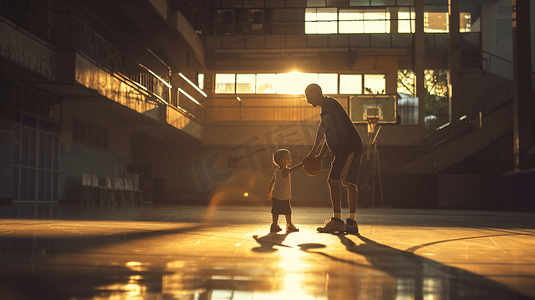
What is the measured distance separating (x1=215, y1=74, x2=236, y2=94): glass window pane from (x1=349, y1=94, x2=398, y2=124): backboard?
6.80 metres

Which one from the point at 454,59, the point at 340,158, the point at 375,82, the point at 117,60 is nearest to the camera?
the point at 340,158

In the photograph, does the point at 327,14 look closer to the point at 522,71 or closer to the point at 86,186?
the point at 522,71

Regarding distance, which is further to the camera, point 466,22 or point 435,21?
point 466,22

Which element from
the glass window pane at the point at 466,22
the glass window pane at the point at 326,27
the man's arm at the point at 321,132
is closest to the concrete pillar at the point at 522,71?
the glass window pane at the point at 326,27

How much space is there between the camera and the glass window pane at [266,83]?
87.9ft

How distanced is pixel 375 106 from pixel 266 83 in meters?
6.40

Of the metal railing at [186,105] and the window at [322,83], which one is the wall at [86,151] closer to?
the metal railing at [186,105]

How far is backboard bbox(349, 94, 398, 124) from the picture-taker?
23109mm

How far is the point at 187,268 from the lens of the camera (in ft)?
9.63

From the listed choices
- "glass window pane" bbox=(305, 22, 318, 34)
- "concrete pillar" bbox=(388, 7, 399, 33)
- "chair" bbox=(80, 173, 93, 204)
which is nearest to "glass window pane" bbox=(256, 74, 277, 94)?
"glass window pane" bbox=(305, 22, 318, 34)

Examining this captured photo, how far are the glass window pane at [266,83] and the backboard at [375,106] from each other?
487cm

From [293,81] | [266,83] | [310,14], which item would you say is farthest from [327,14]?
[266,83]

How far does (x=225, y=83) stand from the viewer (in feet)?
89.2

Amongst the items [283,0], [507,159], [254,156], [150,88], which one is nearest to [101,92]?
[150,88]
